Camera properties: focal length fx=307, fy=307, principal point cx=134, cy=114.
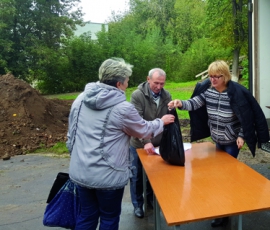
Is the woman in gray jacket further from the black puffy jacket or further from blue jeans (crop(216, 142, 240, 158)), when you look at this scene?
blue jeans (crop(216, 142, 240, 158))

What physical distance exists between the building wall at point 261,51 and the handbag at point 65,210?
12.2ft

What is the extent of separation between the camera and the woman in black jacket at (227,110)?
2730 mm

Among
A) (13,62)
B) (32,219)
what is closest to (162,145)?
(32,219)

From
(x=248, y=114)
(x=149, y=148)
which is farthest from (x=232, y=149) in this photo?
(x=149, y=148)

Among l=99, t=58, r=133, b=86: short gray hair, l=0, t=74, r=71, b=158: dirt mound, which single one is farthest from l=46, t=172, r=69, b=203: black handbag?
l=0, t=74, r=71, b=158: dirt mound

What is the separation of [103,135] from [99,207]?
584mm

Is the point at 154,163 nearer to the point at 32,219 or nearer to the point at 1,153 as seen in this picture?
the point at 32,219

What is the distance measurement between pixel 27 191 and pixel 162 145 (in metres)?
2.55

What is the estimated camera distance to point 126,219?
3361mm

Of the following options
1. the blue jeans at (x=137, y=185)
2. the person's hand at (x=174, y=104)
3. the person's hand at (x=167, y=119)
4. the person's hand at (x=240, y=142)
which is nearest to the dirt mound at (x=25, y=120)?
the blue jeans at (x=137, y=185)

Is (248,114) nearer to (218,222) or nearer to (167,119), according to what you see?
(167,119)

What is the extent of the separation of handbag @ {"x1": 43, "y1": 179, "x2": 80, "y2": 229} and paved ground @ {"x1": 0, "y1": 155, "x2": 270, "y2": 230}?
0.90 meters

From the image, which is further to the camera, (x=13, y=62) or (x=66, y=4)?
(x=66, y=4)

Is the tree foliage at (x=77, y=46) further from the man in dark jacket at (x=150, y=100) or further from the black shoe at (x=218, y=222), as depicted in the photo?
the black shoe at (x=218, y=222)
